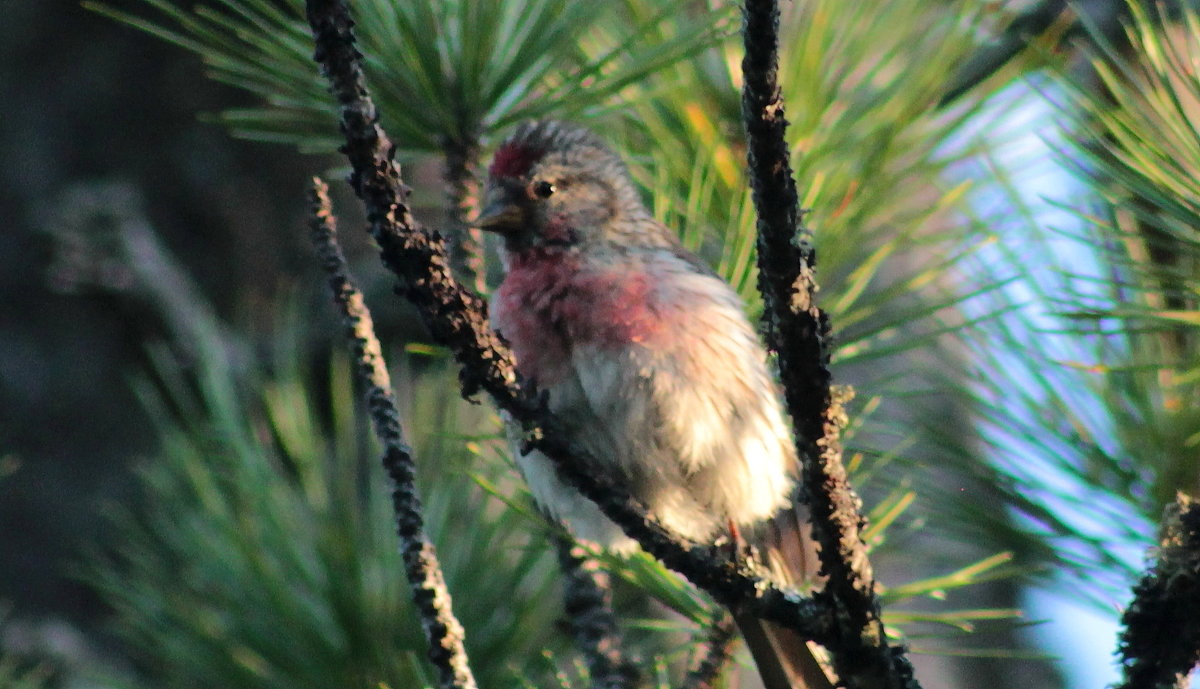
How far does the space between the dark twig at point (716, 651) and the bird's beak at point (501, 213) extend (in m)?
0.95

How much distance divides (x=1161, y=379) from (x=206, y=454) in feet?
7.01

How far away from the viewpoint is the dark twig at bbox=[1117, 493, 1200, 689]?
5.26ft

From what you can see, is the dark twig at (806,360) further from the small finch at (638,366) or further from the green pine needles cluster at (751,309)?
the small finch at (638,366)

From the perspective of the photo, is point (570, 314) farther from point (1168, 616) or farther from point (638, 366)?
point (1168, 616)

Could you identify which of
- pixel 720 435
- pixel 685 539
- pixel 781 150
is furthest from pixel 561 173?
pixel 781 150

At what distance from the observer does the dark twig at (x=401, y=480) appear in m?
1.95

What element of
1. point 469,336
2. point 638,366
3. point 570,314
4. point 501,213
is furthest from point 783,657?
point 469,336

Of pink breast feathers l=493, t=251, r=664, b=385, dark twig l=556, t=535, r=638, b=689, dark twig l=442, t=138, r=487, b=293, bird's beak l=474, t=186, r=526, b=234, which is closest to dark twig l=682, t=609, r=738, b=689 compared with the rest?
dark twig l=556, t=535, r=638, b=689

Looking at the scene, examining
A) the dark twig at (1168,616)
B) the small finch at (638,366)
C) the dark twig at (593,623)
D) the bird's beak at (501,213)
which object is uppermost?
the bird's beak at (501,213)

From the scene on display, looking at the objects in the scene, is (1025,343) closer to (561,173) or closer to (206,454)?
(561,173)

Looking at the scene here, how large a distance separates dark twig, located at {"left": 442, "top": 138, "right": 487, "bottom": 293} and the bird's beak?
0.11 metres

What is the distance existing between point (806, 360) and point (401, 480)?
71 centimetres

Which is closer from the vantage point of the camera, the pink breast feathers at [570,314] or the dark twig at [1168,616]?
the dark twig at [1168,616]

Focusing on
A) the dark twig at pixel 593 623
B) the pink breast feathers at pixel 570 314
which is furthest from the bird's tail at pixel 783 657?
the pink breast feathers at pixel 570 314
